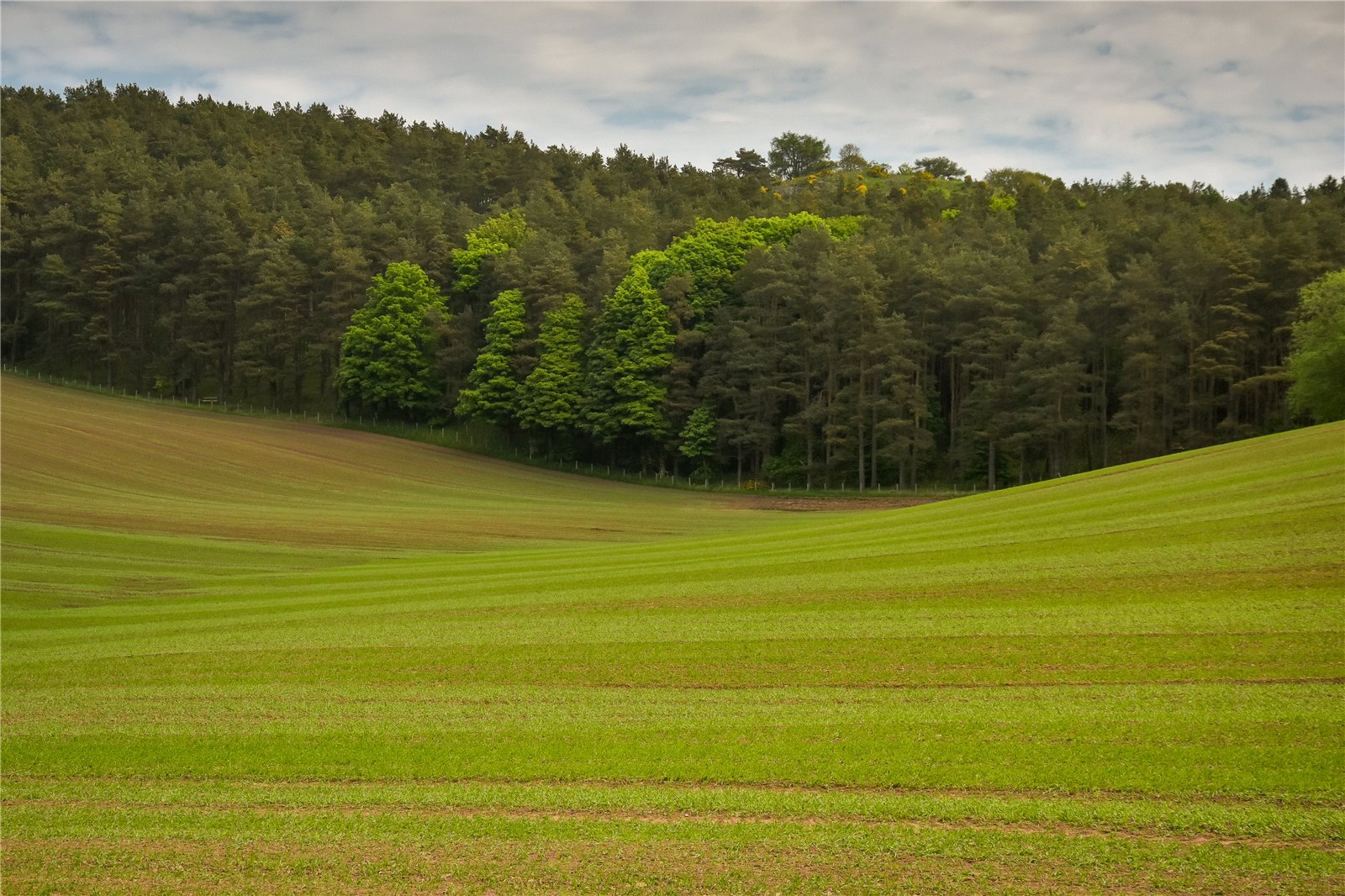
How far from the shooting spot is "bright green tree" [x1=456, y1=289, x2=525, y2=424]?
87125 mm

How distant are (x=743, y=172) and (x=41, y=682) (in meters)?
168

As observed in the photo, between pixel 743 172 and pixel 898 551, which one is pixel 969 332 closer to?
pixel 898 551

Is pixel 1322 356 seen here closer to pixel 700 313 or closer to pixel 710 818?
pixel 700 313

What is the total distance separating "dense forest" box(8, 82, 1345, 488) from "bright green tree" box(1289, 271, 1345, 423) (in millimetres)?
4652

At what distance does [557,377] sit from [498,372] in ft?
19.4

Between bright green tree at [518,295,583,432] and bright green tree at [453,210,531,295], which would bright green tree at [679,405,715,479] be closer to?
bright green tree at [518,295,583,432]

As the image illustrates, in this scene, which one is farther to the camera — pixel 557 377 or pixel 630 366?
pixel 557 377

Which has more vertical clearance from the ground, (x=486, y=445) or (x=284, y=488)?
(x=486, y=445)

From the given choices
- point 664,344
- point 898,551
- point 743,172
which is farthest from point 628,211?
point 898,551

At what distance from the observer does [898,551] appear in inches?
1089

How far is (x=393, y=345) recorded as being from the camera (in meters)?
91.6

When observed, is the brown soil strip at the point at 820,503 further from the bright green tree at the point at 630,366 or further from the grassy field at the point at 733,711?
the grassy field at the point at 733,711

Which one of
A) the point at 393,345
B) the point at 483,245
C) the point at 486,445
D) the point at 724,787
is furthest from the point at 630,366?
the point at 724,787

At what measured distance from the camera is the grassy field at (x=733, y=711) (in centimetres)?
1046
